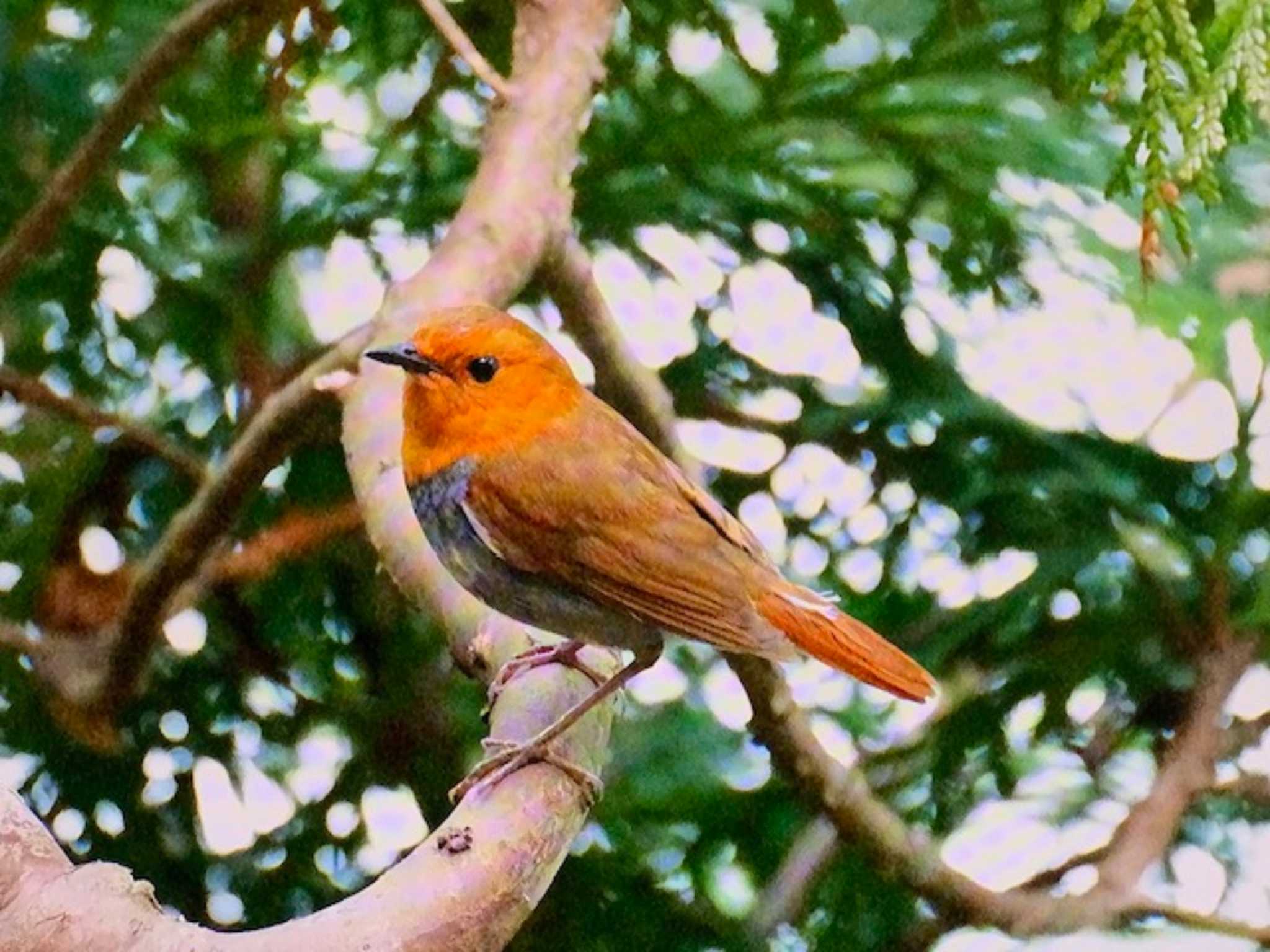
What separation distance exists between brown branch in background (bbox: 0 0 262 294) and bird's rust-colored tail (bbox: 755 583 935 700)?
0.80 meters

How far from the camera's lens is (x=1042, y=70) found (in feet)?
5.38

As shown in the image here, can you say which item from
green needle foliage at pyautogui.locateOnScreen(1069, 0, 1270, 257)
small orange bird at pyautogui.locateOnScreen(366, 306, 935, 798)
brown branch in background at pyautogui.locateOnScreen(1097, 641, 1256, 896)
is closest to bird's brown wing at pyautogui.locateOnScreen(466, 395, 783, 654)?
small orange bird at pyautogui.locateOnScreen(366, 306, 935, 798)

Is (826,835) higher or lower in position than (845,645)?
lower

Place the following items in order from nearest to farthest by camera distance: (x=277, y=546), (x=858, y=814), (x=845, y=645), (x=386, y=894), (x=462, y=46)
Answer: (x=386, y=894)
(x=845, y=645)
(x=462, y=46)
(x=858, y=814)
(x=277, y=546)

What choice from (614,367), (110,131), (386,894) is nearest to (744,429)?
(614,367)

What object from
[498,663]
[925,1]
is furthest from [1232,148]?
[498,663]

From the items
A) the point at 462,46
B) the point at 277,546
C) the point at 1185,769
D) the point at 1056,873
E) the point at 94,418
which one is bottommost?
the point at 1056,873

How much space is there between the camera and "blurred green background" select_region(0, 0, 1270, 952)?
1.59 metres

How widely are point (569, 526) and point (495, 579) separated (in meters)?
0.06

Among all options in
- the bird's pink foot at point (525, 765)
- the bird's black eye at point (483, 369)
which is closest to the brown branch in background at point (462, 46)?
the bird's black eye at point (483, 369)

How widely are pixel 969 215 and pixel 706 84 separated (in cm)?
29

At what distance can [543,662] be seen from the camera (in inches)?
46.1

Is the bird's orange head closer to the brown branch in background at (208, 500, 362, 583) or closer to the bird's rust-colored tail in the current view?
the bird's rust-colored tail

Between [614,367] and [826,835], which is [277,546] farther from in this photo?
[826,835]
